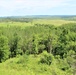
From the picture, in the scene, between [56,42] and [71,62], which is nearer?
[71,62]

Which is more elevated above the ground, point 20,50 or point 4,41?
point 4,41

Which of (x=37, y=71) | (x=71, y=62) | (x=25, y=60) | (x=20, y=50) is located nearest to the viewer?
(x=37, y=71)

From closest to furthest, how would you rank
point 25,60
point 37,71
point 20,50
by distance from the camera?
point 37,71
point 25,60
point 20,50

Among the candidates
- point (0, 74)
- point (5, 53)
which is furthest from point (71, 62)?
point (5, 53)

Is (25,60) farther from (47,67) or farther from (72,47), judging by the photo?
(72,47)

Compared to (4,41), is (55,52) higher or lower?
lower

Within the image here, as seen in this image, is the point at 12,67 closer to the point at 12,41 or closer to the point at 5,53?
the point at 5,53

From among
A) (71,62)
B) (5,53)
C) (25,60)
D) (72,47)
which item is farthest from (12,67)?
(72,47)

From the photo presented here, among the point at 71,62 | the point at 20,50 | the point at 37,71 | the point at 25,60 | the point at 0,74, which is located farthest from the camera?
the point at 20,50

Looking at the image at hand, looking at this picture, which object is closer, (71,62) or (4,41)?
(71,62)
